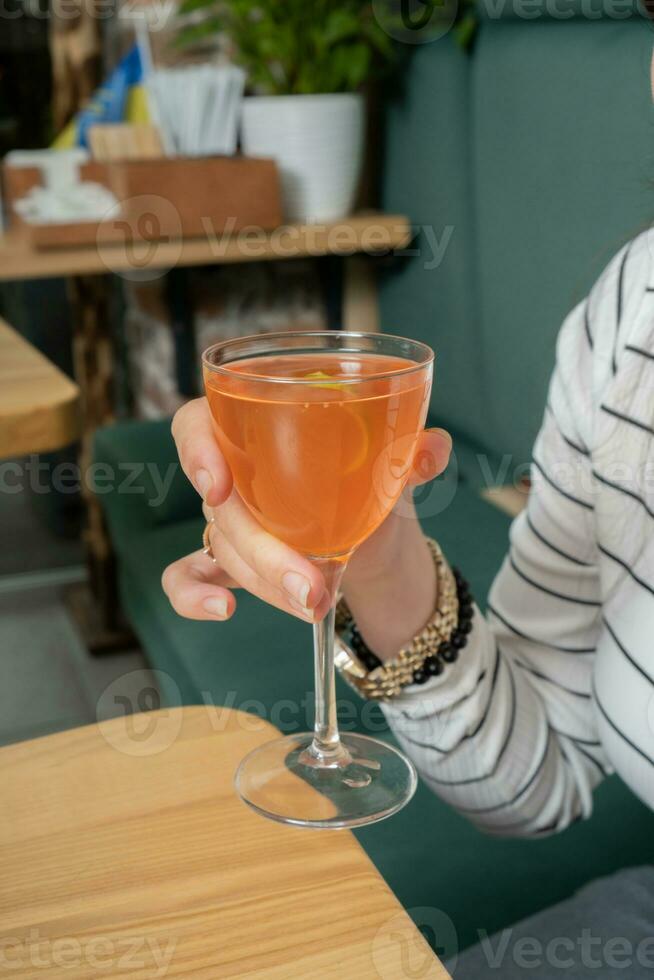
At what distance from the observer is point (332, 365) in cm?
50

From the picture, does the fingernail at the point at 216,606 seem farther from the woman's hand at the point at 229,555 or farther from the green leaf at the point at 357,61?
the green leaf at the point at 357,61

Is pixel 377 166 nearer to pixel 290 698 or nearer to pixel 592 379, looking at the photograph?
pixel 290 698

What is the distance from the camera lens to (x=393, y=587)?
66cm

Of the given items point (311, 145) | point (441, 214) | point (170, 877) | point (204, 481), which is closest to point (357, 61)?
point (311, 145)

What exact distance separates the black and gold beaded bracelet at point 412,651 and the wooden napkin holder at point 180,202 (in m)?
1.49

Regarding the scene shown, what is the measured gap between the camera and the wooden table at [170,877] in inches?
15.9

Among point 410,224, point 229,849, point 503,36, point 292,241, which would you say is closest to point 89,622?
point 292,241

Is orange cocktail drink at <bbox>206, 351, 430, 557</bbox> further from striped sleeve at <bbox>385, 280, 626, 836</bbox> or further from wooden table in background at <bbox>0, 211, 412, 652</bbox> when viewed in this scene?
wooden table in background at <bbox>0, 211, 412, 652</bbox>

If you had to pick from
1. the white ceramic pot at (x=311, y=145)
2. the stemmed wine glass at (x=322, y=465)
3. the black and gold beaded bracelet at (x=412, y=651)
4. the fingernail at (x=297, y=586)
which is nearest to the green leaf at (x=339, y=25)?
the white ceramic pot at (x=311, y=145)

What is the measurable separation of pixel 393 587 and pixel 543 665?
0.24 metres

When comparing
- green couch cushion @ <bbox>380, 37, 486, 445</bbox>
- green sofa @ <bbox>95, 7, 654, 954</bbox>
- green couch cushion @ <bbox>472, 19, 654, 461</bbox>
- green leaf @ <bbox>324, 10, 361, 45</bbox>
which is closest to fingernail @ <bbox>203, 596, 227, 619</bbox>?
green sofa @ <bbox>95, 7, 654, 954</bbox>

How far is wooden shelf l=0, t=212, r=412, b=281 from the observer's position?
1984 millimetres

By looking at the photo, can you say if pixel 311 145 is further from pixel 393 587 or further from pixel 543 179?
pixel 393 587

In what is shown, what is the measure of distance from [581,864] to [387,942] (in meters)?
0.68
